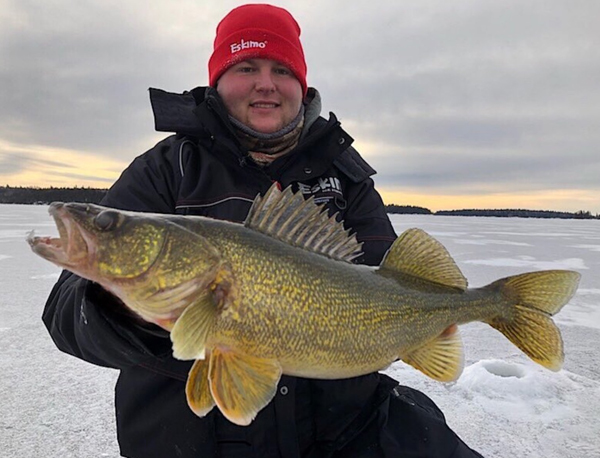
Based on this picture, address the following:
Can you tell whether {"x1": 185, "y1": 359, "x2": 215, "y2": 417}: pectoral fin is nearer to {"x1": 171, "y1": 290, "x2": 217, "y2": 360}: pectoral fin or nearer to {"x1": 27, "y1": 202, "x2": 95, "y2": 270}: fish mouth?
{"x1": 171, "y1": 290, "x2": 217, "y2": 360}: pectoral fin

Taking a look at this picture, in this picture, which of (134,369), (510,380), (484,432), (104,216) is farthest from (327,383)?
(510,380)

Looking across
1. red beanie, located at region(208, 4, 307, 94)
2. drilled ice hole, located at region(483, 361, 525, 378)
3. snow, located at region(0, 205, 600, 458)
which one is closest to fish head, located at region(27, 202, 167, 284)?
snow, located at region(0, 205, 600, 458)

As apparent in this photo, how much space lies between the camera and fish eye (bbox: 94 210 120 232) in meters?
1.65

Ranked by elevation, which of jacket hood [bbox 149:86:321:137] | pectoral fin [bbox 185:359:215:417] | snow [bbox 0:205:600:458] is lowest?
snow [bbox 0:205:600:458]

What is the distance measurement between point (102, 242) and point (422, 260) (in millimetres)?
1411

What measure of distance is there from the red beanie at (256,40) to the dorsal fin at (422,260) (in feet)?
4.64

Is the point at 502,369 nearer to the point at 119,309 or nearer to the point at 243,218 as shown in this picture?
the point at 243,218

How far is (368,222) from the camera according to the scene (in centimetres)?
289

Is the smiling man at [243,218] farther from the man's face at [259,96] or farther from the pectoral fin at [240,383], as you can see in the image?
the pectoral fin at [240,383]

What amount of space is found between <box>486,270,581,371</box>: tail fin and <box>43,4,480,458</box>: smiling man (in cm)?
71

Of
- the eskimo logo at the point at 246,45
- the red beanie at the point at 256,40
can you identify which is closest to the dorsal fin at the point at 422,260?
the red beanie at the point at 256,40

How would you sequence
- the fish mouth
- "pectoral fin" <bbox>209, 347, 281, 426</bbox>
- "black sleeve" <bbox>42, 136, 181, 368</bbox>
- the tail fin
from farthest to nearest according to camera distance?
the tail fin → "black sleeve" <bbox>42, 136, 181, 368</bbox> → "pectoral fin" <bbox>209, 347, 281, 426</bbox> → the fish mouth

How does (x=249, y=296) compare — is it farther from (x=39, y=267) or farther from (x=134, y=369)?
(x=39, y=267)

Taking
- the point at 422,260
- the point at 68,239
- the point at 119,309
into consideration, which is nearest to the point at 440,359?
the point at 422,260
